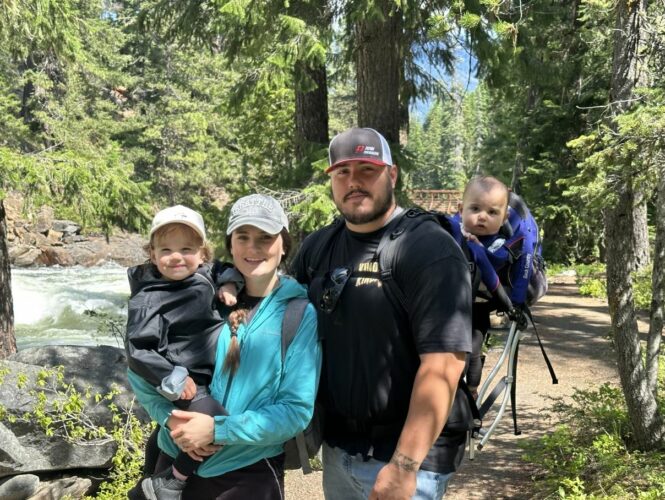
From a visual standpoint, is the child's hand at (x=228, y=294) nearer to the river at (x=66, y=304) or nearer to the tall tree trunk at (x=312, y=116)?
the river at (x=66, y=304)

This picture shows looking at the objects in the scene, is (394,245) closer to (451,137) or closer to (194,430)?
(194,430)

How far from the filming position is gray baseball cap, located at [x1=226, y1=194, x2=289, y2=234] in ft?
7.34

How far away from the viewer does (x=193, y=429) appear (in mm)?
2070

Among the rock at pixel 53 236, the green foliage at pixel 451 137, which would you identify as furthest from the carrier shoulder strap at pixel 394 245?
the green foliage at pixel 451 137

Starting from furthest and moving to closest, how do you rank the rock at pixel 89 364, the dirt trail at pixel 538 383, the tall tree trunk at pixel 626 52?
the rock at pixel 89 364, the dirt trail at pixel 538 383, the tall tree trunk at pixel 626 52

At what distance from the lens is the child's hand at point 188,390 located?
2170 millimetres

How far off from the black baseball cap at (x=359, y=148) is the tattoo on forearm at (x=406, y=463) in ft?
3.11

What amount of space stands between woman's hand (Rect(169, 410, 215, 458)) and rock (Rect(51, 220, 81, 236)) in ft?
92.2

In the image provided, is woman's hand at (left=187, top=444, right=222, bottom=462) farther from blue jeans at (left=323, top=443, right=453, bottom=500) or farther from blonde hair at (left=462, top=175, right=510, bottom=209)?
blonde hair at (left=462, top=175, right=510, bottom=209)

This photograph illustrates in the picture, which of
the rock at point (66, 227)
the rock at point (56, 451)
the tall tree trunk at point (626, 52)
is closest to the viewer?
the tall tree trunk at point (626, 52)

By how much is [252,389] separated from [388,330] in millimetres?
504

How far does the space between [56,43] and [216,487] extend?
7.67 metres

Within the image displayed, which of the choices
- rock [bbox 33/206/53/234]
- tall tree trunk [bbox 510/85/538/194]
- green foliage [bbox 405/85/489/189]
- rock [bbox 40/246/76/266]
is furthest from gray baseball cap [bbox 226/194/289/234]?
green foliage [bbox 405/85/489/189]

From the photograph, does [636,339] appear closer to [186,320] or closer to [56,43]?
[186,320]
